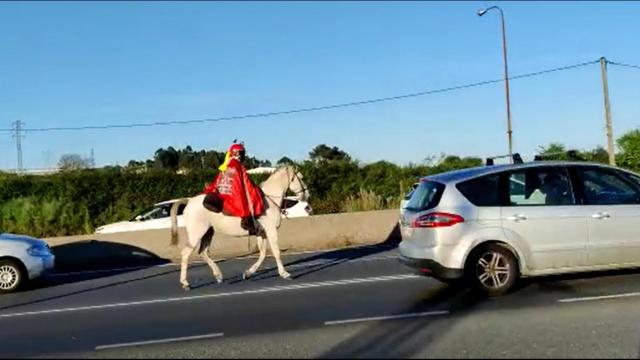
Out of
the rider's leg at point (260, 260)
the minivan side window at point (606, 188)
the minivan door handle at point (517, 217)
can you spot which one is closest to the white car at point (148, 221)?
the rider's leg at point (260, 260)

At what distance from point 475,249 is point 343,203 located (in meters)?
17.9

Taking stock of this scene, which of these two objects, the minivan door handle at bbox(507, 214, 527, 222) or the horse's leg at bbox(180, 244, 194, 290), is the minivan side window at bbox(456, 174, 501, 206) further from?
the horse's leg at bbox(180, 244, 194, 290)

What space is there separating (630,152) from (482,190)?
26931 mm

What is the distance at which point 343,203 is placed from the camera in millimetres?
27859

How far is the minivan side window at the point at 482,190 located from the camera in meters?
10.2

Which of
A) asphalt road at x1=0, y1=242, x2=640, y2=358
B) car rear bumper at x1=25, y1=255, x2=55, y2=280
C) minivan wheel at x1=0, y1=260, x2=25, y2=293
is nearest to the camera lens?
asphalt road at x1=0, y1=242, x2=640, y2=358

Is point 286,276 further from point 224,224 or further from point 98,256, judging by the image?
point 98,256

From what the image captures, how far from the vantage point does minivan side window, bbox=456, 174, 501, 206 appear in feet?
33.4

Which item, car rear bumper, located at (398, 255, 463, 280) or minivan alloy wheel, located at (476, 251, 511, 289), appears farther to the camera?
minivan alloy wheel, located at (476, 251, 511, 289)

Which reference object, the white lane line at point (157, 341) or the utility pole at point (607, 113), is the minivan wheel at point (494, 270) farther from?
the utility pole at point (607, 113)

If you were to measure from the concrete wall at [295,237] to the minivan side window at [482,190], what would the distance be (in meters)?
10.1

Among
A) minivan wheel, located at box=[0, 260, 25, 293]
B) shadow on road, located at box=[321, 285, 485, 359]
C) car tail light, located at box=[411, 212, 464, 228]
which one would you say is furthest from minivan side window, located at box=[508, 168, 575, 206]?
minivan wheel, located at box=[0, 260, 25, 293]

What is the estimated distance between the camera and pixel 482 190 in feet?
33.8

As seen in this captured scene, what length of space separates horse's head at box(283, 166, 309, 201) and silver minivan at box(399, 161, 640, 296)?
3.49 metres
